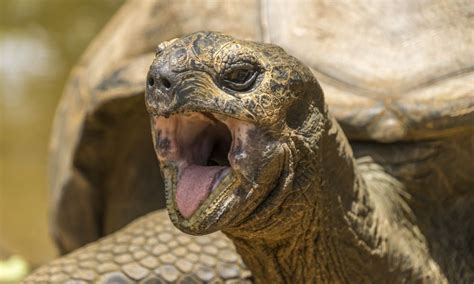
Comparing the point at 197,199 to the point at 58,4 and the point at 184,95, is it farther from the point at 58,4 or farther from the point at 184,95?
the point at 58,4

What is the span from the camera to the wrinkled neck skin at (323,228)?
6.54 feet

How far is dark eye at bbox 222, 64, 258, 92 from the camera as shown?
1845 millimetres

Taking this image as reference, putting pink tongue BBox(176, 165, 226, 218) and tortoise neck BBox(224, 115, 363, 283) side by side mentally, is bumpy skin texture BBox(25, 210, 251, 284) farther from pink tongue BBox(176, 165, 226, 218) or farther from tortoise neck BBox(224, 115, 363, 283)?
pink tongue BBox(176, 165, 226, 218)

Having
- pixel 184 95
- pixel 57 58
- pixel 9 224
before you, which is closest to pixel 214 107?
pixel 184 95

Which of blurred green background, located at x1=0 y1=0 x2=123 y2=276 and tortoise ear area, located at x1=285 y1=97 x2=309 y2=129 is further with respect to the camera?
blurred green background, located at x1=0 y1=0 x2=123 y2=276

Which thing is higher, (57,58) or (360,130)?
(360,130)

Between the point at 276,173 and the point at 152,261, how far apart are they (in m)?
0.81

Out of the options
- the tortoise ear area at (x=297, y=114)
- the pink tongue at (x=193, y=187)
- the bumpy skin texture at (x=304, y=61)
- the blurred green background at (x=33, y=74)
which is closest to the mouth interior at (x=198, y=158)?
the pink tongue at (x=193, y=187)

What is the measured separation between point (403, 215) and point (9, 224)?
154 inches

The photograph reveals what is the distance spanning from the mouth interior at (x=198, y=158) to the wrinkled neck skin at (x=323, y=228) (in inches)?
5.1

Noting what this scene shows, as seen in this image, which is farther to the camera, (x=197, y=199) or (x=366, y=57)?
(x=366, y=57)

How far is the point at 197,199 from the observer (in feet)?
6.15

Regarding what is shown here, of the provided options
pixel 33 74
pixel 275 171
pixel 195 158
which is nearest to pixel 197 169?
pixel 195 158

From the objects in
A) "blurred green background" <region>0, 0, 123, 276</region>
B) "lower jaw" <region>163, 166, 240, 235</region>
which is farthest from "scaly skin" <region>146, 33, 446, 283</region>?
"blurred green background" <region>0, 0, 123, 276</region>
